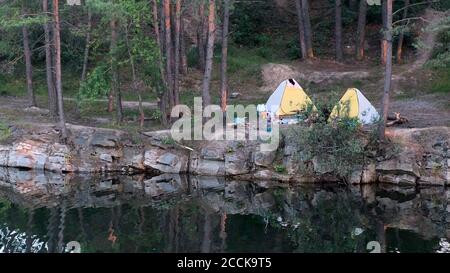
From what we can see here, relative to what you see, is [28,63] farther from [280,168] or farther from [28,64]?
[280,168]

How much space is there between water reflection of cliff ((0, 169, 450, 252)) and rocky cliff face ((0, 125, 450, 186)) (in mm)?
548

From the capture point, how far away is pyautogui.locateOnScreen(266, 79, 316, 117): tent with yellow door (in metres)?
26.2

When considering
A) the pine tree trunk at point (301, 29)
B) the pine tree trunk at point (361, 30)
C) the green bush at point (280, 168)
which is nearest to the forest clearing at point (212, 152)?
the green bush at point (280, 168)

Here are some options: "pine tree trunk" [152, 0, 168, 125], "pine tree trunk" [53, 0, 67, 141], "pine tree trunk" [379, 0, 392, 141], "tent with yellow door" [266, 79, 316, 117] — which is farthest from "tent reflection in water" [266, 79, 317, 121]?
"pine tree trunk" [53, 0, 67, 141]

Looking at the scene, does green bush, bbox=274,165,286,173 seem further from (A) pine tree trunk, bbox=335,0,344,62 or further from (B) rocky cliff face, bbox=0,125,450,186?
(A) pine tree trunk, bbox=335,0,344,62

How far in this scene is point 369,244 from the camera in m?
15.9

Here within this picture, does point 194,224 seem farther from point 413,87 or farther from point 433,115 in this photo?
point 413,87

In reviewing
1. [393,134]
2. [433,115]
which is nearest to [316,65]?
[433,115]

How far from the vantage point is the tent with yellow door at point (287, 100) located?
26188 mm

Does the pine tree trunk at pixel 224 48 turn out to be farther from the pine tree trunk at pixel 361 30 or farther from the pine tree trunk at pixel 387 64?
the pine tree trunk at pixel 361 30

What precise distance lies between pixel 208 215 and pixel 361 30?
18781 mm

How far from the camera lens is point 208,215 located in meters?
18.9

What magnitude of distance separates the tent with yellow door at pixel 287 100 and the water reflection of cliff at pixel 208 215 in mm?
4640

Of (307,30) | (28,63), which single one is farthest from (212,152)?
(307,30)
